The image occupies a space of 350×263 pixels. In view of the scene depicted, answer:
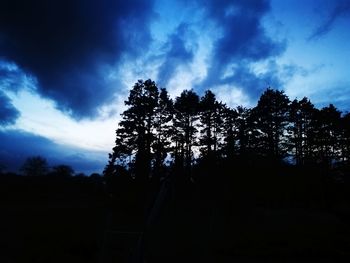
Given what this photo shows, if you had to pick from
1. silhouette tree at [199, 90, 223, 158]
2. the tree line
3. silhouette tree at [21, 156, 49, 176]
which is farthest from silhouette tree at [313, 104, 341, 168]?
silhouette tree at [21, 156, 49, 176]

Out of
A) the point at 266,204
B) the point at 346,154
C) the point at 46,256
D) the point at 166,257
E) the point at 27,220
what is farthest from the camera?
the point at 346,154

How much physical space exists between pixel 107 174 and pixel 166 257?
28345 millimetres

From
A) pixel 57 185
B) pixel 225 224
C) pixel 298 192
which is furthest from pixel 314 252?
pixel 57 185

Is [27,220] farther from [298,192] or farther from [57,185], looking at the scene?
[298,192]

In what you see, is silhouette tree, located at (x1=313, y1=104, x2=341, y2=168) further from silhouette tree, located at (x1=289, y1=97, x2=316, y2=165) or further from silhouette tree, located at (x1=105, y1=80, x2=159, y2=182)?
silhouette tree, located at (x1=105, y1=80, x2=159, y2=182)

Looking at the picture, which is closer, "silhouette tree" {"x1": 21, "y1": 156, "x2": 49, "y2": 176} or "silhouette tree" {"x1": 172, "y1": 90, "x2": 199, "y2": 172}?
"silhouette tree" {"x1": 172, "y1": 90, "x2": 199, "y2": 172}

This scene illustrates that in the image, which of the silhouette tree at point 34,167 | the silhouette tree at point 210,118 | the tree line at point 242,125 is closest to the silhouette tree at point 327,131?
the tree line at point 242,125

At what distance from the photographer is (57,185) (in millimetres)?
35844

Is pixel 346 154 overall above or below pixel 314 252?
above

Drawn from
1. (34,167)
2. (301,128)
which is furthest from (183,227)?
(34,167)

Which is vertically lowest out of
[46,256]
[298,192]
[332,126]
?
[46,256]

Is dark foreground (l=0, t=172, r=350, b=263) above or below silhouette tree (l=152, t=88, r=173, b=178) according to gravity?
below

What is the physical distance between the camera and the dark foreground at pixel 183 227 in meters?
6.93

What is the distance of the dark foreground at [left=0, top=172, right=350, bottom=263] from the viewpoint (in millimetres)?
6930
